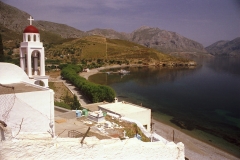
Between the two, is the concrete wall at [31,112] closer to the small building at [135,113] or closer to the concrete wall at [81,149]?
the concrete wall at [81,149]

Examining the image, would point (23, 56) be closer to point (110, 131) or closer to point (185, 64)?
point (110, 131)

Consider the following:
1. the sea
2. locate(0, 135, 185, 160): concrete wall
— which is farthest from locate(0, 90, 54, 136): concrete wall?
the sea

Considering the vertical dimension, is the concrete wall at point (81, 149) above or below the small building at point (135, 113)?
above

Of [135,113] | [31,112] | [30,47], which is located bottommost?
[135,113]

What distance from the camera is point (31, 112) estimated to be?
988 cm

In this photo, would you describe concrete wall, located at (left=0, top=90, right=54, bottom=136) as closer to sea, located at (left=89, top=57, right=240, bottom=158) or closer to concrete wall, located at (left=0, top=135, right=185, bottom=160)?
concrete wall, located at (left=0, top=135, right=185, bottom=160)

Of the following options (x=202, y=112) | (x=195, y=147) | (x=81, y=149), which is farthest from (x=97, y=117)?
(x=202, y=112)

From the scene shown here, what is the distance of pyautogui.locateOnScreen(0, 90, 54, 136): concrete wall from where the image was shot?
9148mm

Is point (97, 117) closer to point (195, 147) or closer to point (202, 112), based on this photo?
point (195, 147)

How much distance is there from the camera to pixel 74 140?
7.64 metres

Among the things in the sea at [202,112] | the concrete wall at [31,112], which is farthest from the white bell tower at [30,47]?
the sea at [202,112]

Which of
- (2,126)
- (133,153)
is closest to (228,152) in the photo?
(133,153)

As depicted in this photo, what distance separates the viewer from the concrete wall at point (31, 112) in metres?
9.15

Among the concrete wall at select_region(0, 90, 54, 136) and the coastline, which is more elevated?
the concrete wall at select_region(0, 90, 54, 136)
